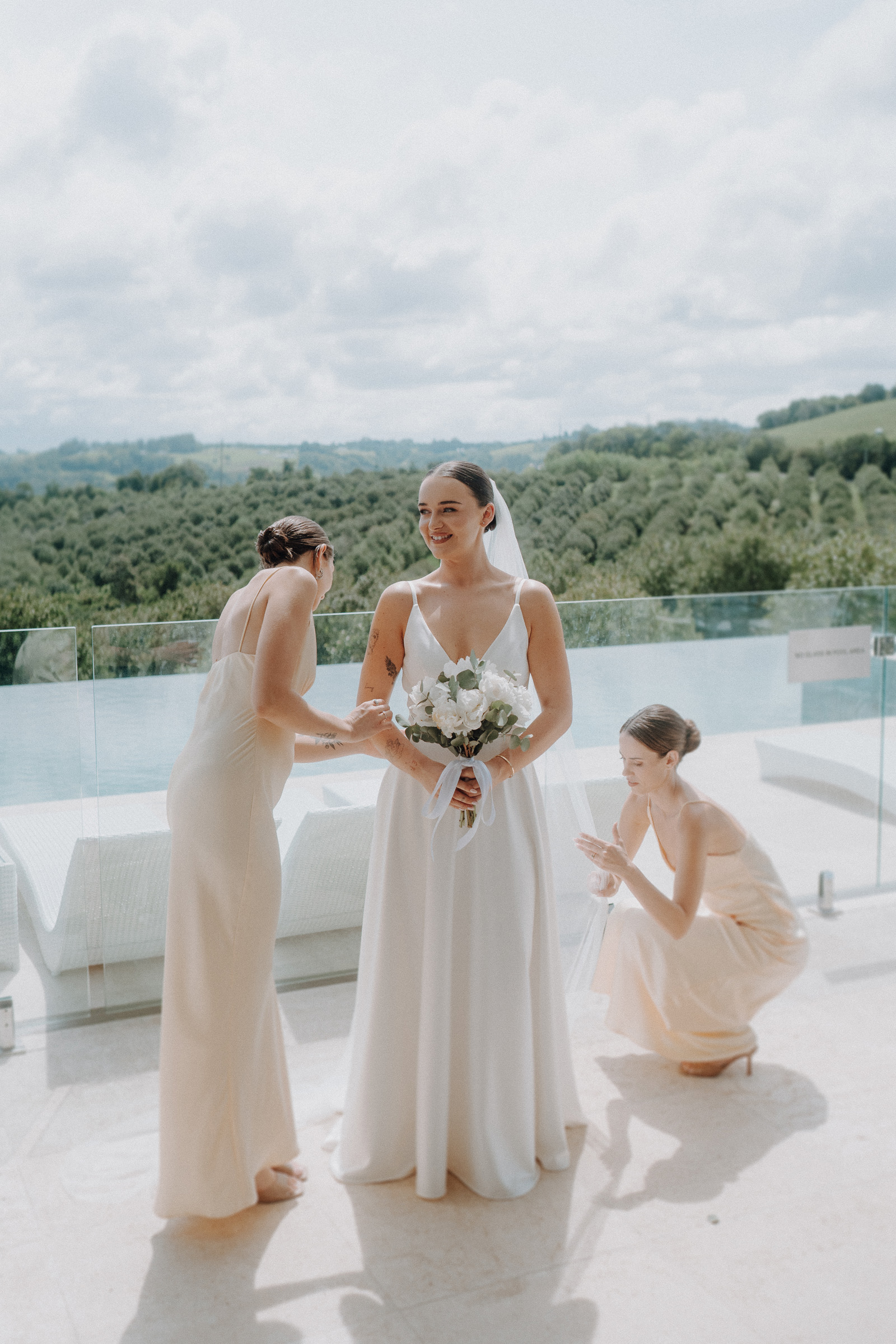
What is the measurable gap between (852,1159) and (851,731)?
262 centimetres

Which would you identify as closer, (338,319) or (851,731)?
(851,731)

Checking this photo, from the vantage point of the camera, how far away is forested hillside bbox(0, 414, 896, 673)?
1394 cm

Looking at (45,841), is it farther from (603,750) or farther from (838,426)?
(838,426)

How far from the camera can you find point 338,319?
50.0 ft

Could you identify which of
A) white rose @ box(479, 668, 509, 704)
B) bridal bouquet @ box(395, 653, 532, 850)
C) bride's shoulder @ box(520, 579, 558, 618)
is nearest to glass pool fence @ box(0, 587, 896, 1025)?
bride's shoulder @ box(520, 579, 558, 618)

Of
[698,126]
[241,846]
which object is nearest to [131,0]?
[698,126]

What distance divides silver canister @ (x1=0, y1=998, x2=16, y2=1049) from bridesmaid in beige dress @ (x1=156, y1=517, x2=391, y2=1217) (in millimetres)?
1280

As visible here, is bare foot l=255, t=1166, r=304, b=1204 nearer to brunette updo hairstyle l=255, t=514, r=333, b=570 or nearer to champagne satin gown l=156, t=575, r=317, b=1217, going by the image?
champagne satin gown l=156, t=575, r=317, b=1217

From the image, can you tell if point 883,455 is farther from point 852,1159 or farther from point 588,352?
point 852,1159

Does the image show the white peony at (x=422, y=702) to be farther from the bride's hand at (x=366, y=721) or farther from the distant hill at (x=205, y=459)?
the distant hill at (x=205, y=459)

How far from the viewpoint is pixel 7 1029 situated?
12.5ft

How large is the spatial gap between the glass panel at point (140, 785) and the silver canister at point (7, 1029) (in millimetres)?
374

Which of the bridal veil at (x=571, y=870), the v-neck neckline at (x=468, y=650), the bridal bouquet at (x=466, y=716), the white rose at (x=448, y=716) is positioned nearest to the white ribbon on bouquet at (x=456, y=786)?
the bridal bouquet at (x=466, y=716)

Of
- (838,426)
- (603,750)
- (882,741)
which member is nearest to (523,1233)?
(603,750)
